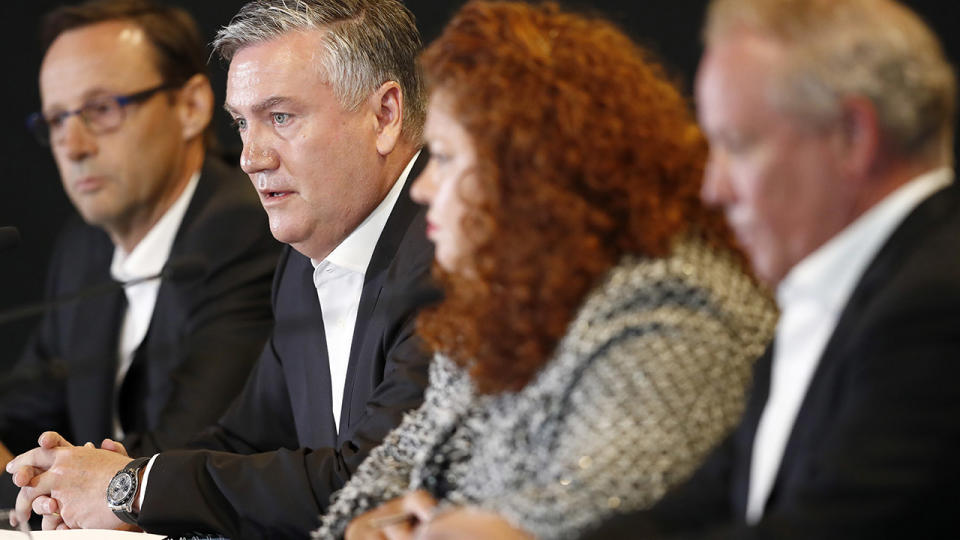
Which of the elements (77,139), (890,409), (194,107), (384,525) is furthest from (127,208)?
(890,409)

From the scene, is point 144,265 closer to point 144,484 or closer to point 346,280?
point 346,280

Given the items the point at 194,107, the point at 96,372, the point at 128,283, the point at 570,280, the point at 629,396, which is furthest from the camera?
the point at 194,107

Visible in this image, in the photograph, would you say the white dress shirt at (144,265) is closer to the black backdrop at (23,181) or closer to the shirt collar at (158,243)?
the shirt collar at (158,243)

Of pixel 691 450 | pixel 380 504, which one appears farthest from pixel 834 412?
pixel 380 504

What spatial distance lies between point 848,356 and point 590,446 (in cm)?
32

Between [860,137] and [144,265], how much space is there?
2702 mm

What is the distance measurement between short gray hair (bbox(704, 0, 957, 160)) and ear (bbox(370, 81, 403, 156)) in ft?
4.22

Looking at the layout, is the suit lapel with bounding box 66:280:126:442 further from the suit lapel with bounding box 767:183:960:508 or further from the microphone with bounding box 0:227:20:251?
the suit lapel with bounding box 767:183:960:508

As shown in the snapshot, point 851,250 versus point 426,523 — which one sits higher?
point 851,250

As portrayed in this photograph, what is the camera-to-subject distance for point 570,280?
1627mm

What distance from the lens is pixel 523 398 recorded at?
5.50 ft

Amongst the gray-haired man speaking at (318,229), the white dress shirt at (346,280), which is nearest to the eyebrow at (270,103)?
the gray-haired man speaking at (318,229)

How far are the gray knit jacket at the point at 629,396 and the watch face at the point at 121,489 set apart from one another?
2.74ft

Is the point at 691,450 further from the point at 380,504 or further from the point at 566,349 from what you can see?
the point at 380,504
